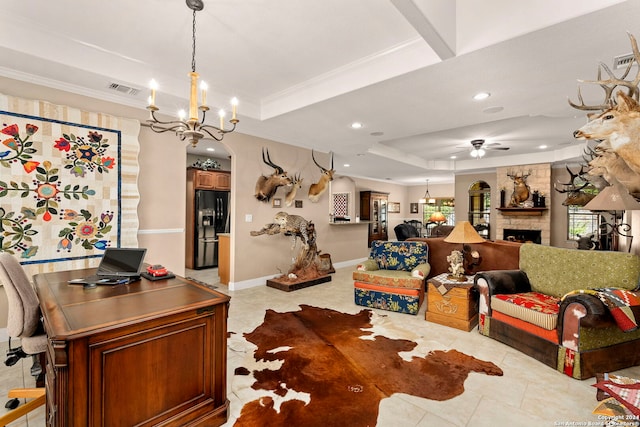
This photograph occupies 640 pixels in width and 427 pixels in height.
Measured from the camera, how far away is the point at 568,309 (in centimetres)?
227

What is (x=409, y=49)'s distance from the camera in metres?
2.63

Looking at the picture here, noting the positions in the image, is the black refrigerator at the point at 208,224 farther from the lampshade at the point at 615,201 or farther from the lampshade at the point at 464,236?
the lampshade at the point at 615,201

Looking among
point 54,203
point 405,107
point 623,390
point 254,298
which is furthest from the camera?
point 254,298

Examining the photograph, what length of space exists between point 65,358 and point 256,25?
2.50 m

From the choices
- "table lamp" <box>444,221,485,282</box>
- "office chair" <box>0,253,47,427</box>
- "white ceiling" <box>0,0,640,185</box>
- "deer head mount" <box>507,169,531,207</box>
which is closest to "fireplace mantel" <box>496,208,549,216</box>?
"deer head mount" <box>507,169,531,207</box>

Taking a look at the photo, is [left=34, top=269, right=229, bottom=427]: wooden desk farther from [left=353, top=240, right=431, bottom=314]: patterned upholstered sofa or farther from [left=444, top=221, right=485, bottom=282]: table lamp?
[left=444, top=221, right=485, bottom=282]: table lamp

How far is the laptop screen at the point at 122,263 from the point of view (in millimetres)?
2111

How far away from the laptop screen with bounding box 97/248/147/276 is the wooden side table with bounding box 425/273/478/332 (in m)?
2.95

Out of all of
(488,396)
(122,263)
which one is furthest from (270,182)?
(488,396)

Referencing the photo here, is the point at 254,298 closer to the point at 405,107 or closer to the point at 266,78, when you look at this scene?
the point at 266,78

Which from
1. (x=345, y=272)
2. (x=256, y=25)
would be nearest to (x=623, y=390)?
(x=256, y=25)

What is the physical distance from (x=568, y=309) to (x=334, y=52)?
9.61ft

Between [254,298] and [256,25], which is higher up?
[256,25]

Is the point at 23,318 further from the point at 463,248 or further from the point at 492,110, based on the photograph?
the point at 492,110
